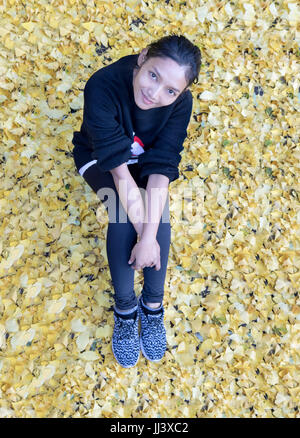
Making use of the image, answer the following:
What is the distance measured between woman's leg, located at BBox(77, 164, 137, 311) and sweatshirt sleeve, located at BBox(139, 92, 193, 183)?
163 millimetres

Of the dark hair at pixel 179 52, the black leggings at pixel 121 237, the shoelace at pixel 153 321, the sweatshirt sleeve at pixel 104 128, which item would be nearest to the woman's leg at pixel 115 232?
the black leggings at pixel 121 237

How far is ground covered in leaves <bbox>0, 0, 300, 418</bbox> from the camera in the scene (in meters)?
1.69

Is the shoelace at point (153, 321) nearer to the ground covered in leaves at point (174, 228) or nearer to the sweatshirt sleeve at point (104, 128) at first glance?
the ground covered in leaves at point (174, 228)

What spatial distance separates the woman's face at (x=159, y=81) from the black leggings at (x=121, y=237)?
0.39m

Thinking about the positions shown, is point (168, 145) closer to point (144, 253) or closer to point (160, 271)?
point (144, 253)

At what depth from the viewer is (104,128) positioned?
1.29m

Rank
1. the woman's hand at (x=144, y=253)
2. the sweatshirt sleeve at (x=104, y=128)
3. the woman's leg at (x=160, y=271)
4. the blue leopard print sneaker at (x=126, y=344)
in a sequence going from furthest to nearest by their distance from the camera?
the blue leopard print sneaker at (x=126, y=344), the woman's leg at (x=160, y=271), the woman's hand at (x=144, y=253), the sweatshirt sleeve at (x=104, y=128)

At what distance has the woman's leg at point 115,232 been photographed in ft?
4.75

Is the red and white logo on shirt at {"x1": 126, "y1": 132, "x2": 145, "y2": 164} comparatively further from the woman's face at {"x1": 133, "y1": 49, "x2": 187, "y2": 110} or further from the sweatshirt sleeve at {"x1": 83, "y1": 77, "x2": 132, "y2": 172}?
the woman's face at {"x1": 133, "y1": 49, "x2": 187, "y2": 110}

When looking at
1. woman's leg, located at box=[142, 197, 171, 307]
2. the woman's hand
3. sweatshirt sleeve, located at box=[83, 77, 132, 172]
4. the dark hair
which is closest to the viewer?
the dark hair

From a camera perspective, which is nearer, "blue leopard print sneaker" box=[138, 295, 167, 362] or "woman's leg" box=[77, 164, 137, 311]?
"woman's leg" box=[77, 164, 137, 311]

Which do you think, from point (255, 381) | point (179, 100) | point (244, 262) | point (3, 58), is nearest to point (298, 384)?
point (255, 381)

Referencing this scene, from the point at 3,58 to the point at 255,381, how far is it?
2.27 meters

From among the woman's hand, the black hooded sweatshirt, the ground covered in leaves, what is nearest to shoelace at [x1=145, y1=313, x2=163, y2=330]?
A: the ground covered in leaves
